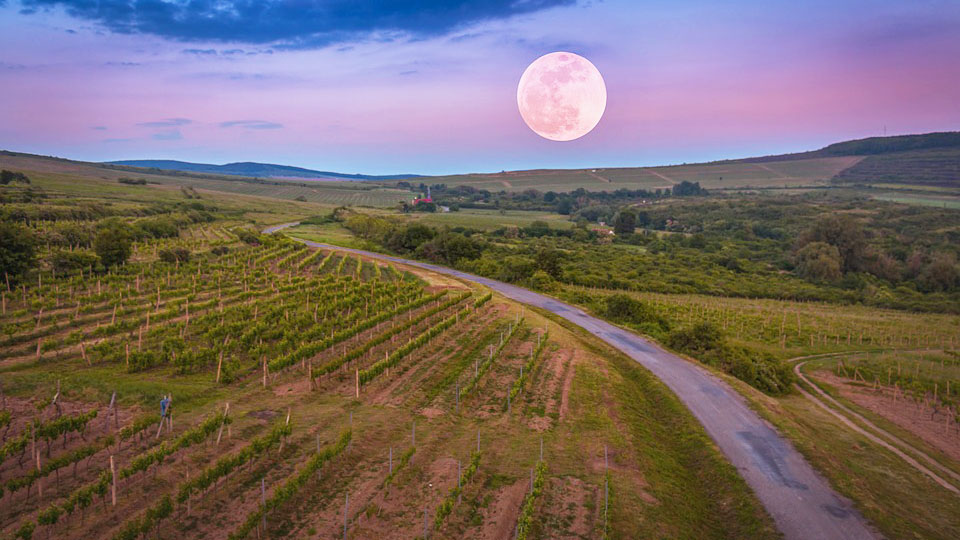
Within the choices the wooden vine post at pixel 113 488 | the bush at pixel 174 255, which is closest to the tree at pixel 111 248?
the bush at pixel 174 255

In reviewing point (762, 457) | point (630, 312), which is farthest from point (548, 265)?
point (762, 457)

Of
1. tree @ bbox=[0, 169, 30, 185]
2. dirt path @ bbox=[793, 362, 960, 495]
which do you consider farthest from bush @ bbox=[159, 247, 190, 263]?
tree @ bbox=[0, 169, 30, 185]

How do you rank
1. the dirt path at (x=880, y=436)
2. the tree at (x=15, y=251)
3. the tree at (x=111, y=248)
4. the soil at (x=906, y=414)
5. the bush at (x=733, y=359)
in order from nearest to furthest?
1. the dirt path at (x=880, y=436)
2. the soil at (x=906, y=414)
3. the bush at (x=733, y=359)
4. the tree at (x=15, y=251)
5. the tree at (x=111, y=248)

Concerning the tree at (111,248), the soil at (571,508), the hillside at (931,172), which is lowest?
the soil at (571,508)

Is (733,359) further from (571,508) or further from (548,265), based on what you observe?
(548,265)

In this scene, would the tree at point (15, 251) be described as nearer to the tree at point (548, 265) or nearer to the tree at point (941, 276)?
the tree at point (548, 265)

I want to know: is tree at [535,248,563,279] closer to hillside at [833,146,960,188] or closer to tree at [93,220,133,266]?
tree at [93,220,133,266]
